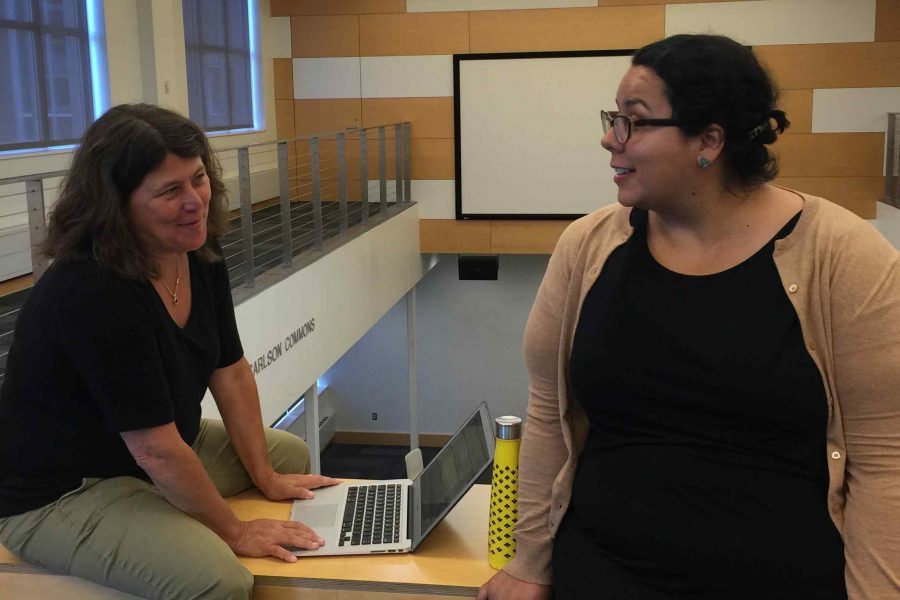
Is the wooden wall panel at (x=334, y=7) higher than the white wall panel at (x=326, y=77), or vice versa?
the wooden wall panel at (x=334, y=7)

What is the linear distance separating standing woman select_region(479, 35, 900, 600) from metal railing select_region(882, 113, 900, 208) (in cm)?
670

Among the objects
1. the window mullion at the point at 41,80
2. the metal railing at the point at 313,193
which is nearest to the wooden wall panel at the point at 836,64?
the metal railing at the point at 313,193

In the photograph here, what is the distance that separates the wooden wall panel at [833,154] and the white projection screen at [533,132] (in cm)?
148

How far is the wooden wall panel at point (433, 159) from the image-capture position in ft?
27.3

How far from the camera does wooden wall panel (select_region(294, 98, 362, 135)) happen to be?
27.6 feet

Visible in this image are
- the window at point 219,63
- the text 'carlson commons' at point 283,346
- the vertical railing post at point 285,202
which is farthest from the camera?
the window at point 219,63

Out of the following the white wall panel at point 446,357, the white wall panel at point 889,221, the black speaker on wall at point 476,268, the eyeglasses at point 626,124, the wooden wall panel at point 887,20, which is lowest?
the white wall panel at point 446,357

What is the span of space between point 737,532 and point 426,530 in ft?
1.91

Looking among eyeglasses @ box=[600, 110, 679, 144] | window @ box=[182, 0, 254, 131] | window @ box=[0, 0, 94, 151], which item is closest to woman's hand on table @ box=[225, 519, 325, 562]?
eyeglasses @ box=[600, 110, 679, 144]

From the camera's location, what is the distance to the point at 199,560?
166 centimetres

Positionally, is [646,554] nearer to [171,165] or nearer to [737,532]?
[737,532]

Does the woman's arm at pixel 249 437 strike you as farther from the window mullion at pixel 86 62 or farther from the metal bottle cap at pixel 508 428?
the window mullion at pixel 86 62

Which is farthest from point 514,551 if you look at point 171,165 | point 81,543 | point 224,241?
point 224,241

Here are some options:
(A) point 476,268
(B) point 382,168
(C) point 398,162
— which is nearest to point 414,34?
(C) point 398,162
